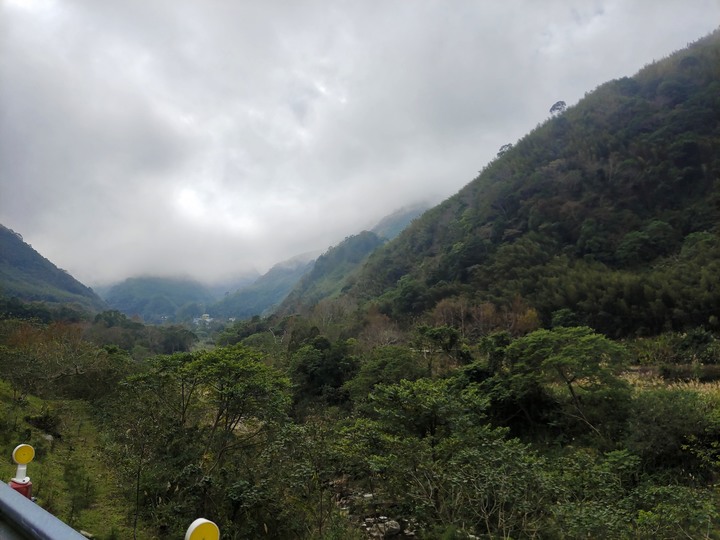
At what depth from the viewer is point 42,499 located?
622 centimetres

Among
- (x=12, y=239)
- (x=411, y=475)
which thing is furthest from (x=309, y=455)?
(x=12, y=239)

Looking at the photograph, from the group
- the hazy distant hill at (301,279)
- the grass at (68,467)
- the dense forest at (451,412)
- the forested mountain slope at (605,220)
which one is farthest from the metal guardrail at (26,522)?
the hazy distant hill at (301,279)

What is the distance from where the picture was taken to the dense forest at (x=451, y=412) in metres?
5.92

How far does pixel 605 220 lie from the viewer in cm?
3338

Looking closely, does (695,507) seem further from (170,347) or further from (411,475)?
(170,347)

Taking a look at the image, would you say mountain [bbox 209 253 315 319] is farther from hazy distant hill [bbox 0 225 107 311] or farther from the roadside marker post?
the roadside marker post

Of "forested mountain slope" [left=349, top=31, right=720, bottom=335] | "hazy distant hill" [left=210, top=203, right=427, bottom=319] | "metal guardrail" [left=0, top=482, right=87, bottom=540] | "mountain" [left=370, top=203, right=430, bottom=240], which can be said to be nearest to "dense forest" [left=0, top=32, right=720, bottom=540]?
"forested mountain slope" [left=349, top=31, right=720, bottom=335]

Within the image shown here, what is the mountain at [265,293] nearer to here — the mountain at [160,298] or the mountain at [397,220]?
the mountain at [160,298]

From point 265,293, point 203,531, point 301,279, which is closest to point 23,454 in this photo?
point 203,531

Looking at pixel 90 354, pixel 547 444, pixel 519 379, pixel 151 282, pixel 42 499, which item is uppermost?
pixel 151 282

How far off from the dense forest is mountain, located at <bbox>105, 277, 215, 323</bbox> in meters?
115

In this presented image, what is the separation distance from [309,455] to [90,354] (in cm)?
1411

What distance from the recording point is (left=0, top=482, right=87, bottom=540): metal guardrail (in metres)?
1.30

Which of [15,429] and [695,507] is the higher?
[15,429]
